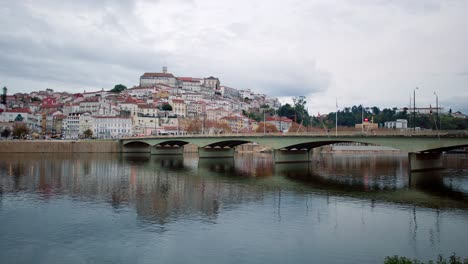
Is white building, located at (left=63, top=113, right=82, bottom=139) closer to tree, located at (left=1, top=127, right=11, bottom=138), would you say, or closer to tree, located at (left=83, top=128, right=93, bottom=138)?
tree, located at (left=83, top=128, right=93, bottom=138)

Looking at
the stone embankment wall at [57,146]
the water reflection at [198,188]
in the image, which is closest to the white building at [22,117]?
the stone embankment wall at [57,146]

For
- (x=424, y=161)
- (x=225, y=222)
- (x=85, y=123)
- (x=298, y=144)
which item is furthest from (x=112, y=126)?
(x=225, y=222)

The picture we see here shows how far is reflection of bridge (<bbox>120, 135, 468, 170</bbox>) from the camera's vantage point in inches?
1500

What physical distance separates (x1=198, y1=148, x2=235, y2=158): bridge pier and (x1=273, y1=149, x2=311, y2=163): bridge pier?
599 inches

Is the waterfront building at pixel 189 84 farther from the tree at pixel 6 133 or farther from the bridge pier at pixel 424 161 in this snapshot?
the bridge pier at pixel 424 161

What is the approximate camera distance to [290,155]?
184 feet

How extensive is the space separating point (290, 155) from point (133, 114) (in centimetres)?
7552

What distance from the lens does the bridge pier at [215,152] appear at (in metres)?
65.5

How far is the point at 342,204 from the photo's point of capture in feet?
76.0

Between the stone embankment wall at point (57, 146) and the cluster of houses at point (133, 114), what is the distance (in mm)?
24367

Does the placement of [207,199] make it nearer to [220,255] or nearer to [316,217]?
[316,217]

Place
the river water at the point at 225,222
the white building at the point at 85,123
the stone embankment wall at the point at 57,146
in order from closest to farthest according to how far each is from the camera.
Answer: the river water at the point at 225,222
the stone embankment wall at the point at 57,146
the white building at the point at 85,123

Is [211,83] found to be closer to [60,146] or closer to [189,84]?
[189,84]

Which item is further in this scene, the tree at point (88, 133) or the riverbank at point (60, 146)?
the tree at point (88, 133)
